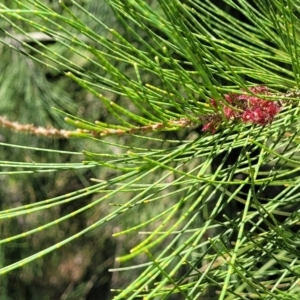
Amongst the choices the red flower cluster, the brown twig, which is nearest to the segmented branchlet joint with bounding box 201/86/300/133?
the red flower cluster

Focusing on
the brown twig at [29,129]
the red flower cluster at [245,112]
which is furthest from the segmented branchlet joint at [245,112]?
the brown twig at [29,129]

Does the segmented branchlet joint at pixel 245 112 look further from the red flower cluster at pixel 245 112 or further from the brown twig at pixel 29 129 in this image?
the brown twig at pixel 29 129

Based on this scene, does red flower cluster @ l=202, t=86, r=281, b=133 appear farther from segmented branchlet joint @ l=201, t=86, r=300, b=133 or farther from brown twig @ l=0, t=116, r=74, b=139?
brown twig @ l=0, t=116, r=74, b=139

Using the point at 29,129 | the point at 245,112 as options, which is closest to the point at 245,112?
the point at 245,112

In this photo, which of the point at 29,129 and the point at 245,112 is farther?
the point at 245,112

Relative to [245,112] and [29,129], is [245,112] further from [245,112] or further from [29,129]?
[29,129]

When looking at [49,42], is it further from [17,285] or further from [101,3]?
[17,285]

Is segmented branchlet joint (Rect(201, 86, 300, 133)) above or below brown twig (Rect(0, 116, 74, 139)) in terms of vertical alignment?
above

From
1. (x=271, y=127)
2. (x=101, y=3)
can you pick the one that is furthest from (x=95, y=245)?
(x=271, y=127)
